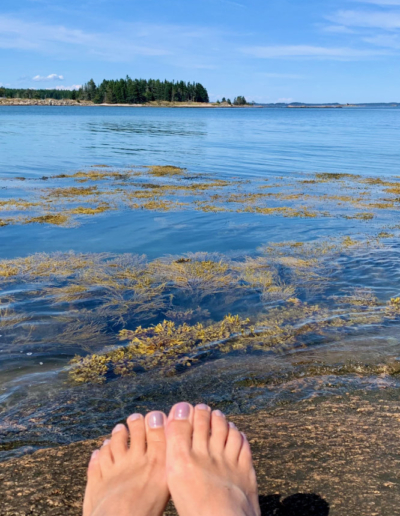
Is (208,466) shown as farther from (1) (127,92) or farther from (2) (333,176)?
(1) (127,92)

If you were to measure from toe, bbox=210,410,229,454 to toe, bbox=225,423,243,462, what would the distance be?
2 cm

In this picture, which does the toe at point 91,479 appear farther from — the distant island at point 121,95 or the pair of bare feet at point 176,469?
the distant island at point 121,95

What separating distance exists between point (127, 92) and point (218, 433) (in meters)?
133

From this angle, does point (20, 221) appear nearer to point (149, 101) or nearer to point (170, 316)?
point (170, 316)

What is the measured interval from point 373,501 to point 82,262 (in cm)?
572

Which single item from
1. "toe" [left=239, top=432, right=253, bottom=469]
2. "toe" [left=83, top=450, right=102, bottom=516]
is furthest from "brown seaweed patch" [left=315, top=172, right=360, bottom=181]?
"toe" [left=83, top=450, right=102, bottom=516]

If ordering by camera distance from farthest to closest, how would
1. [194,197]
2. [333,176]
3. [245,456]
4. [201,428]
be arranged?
[333,176], [194,197], [201,428], [245,456]

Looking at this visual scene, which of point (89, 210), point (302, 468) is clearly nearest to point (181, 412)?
point (302, 468)

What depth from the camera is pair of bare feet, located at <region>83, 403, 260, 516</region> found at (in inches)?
83.7

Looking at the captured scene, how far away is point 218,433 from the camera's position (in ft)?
8.54

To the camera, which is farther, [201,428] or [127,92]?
[127,92]

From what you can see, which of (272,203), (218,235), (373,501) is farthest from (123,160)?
(373,501)

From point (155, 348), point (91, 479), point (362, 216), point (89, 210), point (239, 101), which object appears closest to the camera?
point (91, 479)

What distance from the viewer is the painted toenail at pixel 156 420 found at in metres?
2.53
